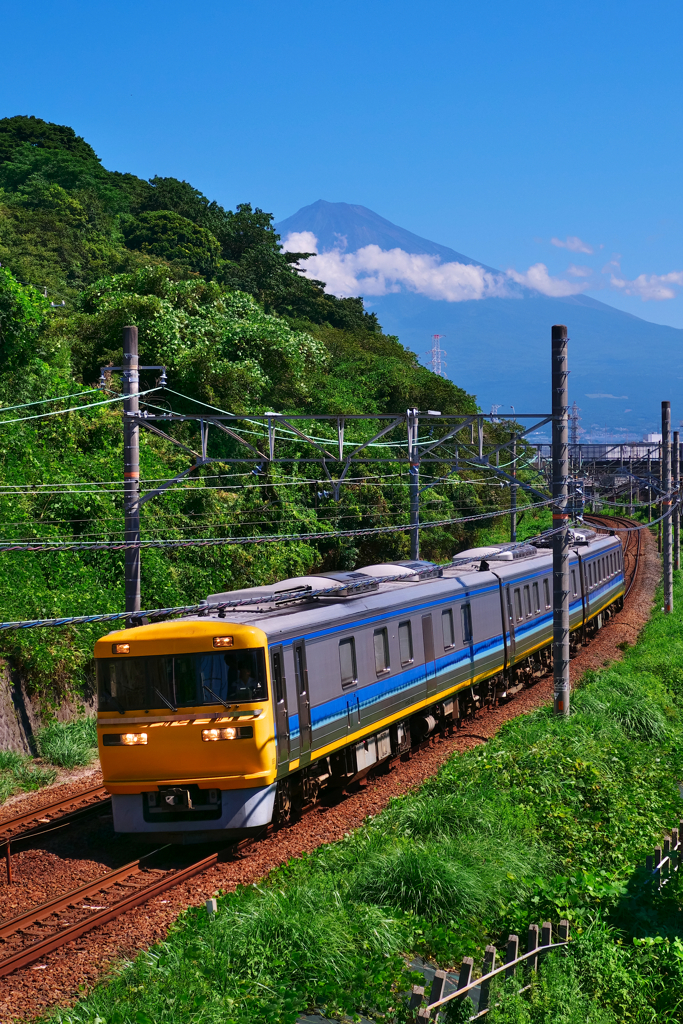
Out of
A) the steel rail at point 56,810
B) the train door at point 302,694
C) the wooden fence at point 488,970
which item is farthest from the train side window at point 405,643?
the wooden fence at point 488,970

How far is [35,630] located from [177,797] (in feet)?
23.4

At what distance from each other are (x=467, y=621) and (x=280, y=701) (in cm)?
707

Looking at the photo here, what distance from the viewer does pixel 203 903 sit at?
30.1ft

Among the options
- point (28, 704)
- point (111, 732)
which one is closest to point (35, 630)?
point (28, 704)

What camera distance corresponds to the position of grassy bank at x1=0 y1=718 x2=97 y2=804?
46.5ft

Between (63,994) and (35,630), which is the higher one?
(35,630)

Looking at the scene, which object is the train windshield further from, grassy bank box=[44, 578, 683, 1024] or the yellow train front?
grassy bank box=[44, 578, 683, 1024]

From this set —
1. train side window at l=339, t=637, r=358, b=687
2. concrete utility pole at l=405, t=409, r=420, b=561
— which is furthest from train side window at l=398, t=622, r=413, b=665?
concrete utility pole at l=405, t=409, r=420, b=561

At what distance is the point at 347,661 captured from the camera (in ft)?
41.7

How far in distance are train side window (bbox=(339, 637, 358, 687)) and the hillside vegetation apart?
6.38 metres

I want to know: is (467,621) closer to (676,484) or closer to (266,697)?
(266,697)

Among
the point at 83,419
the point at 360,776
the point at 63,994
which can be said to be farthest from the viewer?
the point at 83,419

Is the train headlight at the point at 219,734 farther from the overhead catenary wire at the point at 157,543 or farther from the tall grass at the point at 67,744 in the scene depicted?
the tall grass at the point at 67,744

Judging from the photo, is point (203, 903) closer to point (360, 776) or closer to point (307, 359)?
point (360, 776)
